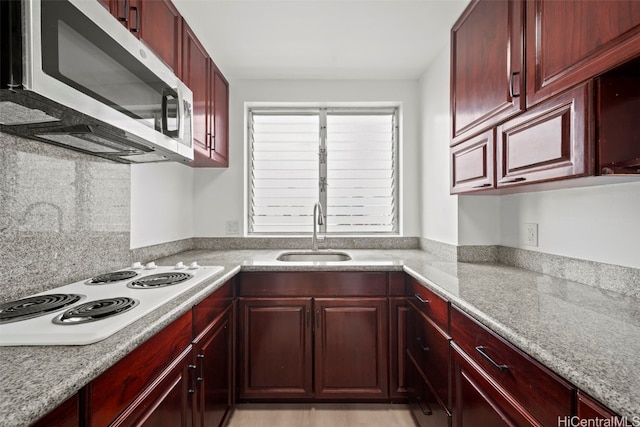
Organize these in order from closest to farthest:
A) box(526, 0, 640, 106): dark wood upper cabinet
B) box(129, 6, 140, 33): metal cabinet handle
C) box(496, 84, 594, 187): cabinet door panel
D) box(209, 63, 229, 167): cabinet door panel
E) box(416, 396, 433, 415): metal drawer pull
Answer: box(526, 0, 640, 106): dark wood upper cabinet
box(496, 84, 594, 187): cabinet door panel
box(129, 6, 140, 33): metal cabinet handle
box(416, 396, 433, 415): metal drawer pull
box(209, 63, 229, 167): cabinet door panel

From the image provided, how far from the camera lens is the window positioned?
9.31 feet

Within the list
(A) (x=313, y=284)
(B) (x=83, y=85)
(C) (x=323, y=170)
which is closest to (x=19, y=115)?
(B) (x=83, y=85)

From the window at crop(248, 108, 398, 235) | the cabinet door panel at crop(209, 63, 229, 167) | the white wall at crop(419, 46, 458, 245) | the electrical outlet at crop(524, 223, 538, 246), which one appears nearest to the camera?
the electrical outlet at crop(524, 223, 538, 246)

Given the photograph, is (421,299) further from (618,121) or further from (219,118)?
(219,118)

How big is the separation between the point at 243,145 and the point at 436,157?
157 cm

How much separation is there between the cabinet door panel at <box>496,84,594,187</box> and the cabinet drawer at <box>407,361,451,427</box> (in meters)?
1.04

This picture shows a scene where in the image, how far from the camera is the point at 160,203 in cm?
216

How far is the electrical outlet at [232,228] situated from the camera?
2.72 metres

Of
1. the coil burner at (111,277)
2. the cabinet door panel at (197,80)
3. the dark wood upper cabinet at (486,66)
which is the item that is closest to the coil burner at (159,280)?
the coil burner at (111,277)

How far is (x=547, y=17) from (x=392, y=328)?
165 cm

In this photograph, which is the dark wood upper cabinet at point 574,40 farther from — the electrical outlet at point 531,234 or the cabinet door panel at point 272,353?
the cabinet door panel at point 272,353

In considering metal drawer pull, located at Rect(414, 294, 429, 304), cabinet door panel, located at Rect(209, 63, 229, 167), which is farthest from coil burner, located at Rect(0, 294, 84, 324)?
metal drawer pull, located at Rect(414, 294, 429, 304)

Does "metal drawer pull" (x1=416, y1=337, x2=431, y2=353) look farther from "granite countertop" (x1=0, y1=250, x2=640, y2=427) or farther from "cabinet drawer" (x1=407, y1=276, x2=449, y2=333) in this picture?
"granite countertop" (x1=0, y1=250, x2=640, y2=427)

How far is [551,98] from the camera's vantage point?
111 cm
